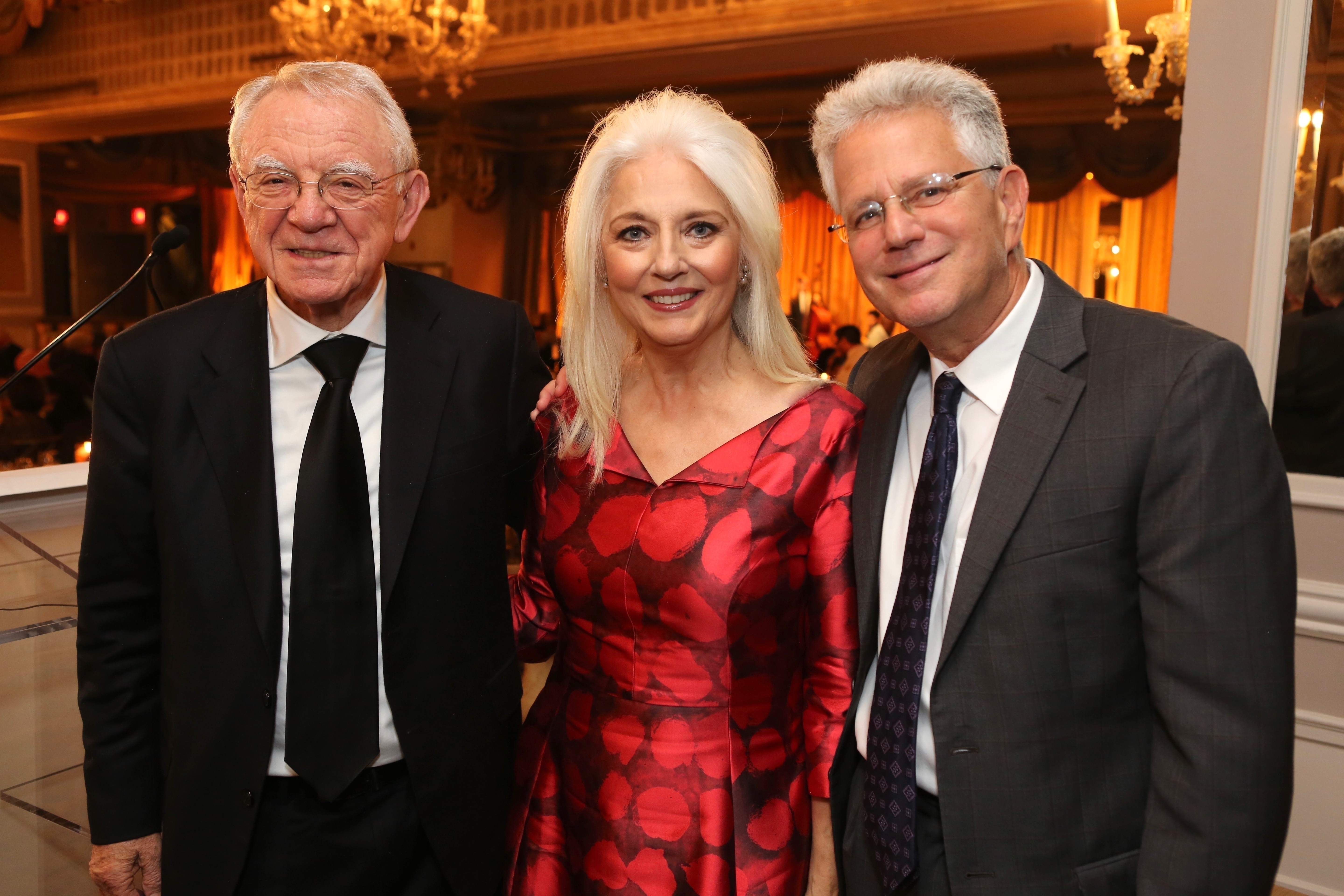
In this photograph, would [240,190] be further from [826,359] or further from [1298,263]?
[826,359]

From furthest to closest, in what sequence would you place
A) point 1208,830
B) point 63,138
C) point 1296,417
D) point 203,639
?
point 63,138 → point 1296,417 → point 203,639 → point 1208,830

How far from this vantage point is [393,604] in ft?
4.79

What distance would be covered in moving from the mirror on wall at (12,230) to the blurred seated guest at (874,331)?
391 inches

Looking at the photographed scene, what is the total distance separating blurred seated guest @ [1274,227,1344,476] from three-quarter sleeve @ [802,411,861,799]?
169cm

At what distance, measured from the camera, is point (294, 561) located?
1.42 meters

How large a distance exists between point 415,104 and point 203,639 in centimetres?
1044

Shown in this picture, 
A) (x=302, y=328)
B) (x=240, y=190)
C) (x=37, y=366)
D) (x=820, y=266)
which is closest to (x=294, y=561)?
(x=302, y=328)

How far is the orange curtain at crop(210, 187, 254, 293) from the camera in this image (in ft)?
43.7

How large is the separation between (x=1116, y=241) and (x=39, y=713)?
30.7 ft

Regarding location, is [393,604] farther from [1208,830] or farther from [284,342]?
[1208,830]

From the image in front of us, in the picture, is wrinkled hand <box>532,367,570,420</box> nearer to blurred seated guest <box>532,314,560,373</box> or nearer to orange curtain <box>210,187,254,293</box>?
blurred seated guest <box>532,314,560,373</box>

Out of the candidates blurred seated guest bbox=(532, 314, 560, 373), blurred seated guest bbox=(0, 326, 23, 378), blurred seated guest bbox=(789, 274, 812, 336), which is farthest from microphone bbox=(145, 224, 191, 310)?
blurred seated guest bbox=(789, 274, 812, 336)

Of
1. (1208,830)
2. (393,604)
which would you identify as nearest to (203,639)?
(393,604)

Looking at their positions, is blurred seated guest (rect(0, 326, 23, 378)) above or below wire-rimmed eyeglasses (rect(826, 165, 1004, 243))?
below
